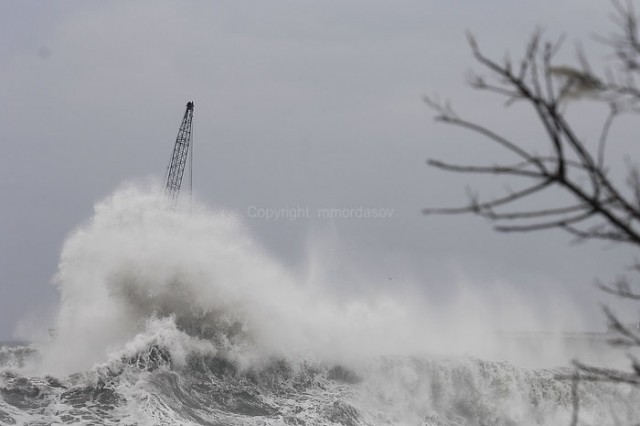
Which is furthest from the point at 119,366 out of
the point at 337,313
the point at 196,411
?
the point at 337,313

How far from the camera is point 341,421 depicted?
27422 mm

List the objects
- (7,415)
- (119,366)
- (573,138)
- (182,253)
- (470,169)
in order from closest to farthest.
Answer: (573,138) < (470,169) < (7,415) < (119,366) < (182,253)

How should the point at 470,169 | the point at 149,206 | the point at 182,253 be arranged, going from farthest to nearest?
1. the point at 149,206
2. the point at 182,253
3. the point at 470,169

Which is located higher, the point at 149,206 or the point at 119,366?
the point at 149,206

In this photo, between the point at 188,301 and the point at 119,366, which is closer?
the point at 119,366

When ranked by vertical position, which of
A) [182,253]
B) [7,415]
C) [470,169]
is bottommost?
[7,415]

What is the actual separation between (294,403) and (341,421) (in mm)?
2088

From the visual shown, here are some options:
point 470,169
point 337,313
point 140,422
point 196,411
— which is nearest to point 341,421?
point 196,411

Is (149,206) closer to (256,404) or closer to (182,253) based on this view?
(182,253)

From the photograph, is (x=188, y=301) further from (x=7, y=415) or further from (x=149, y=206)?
(x=7, y=415)

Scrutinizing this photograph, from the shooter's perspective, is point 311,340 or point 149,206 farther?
point 149,206

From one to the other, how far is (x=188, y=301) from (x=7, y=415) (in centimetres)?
1179

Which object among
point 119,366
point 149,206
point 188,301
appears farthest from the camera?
point 149,206

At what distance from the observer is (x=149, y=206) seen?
40.3 metres
